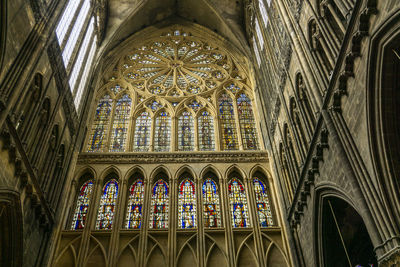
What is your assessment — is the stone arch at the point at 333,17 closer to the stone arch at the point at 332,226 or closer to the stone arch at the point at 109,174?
the stone arch at the point at 332,226

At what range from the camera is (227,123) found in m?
19.4

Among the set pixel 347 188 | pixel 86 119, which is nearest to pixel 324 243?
pixel 347 188

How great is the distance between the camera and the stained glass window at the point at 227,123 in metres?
18.3

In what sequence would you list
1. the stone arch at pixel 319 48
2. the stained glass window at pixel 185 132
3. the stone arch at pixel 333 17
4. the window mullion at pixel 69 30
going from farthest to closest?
1. the stained glass window at pixel 185 132
2. the window mullion at pixel 69 30
3. the stone arch at pixel 319 48
4. the stone arch at pixel 333 17

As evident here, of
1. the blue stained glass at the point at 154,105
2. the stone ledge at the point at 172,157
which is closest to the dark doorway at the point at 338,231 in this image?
the stone ledge at the point at 172,157

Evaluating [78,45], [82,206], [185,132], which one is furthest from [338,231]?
[78,45]

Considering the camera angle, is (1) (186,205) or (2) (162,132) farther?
(2) (162,132)

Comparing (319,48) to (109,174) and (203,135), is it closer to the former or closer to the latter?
(203,135)

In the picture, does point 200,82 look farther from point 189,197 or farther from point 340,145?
point 340,145

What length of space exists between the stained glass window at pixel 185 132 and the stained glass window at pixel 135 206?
305cm

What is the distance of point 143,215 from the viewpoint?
14.8m

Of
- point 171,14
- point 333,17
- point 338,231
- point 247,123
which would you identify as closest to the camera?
point 333,17

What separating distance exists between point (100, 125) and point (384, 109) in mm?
14672

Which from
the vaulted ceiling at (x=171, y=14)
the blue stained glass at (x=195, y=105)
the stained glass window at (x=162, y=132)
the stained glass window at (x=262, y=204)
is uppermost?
the vaulted ceiling at (x=171, y=14)
